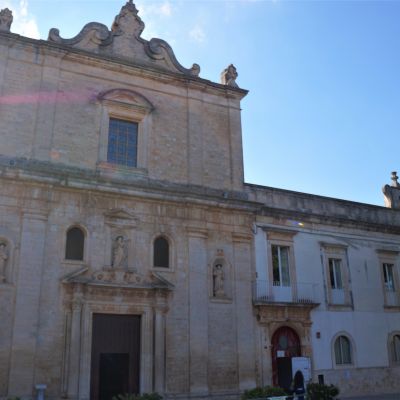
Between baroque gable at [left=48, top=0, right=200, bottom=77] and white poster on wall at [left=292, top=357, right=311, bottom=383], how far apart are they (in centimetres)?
1206

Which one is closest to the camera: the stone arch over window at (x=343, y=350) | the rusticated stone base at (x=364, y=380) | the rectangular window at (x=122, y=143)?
the rectangular window at (x=122, y=143)

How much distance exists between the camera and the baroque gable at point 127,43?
1922 cm

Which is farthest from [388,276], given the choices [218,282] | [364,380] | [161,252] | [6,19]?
[6,19]

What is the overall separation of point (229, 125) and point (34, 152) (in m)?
8.23

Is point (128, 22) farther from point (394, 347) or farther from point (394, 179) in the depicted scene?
point (394, 347)

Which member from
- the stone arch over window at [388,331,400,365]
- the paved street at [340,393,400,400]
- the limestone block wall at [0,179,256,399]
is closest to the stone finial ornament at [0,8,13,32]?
the limestone block wall at [0,179,256,399]

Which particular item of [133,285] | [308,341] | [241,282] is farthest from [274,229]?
[133,285]

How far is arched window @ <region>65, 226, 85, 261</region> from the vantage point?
1655 cm

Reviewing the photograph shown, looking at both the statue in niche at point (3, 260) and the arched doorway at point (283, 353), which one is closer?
the statue in niche at point (3, 260)

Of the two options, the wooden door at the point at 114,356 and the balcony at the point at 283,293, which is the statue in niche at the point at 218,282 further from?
the wooden door at the point at 114,356

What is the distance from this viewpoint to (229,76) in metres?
22.2

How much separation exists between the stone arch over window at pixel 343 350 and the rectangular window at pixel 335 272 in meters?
2.05

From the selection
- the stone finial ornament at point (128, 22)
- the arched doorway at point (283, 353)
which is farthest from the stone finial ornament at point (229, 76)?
the arched doorway at point (283, 353)

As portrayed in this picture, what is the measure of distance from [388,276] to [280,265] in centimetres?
650
